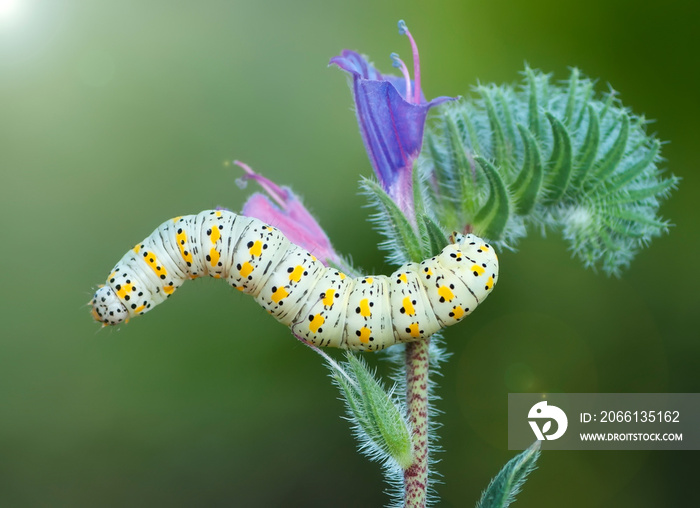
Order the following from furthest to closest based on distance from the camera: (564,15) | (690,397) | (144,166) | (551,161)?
(144,166) < (564,15) < (690,397) < (551,161)

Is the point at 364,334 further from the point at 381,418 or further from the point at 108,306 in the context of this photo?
the point at 108,306

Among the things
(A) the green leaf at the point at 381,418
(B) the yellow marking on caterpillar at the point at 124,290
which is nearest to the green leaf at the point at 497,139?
(A) the green leaf at the point at 381,418

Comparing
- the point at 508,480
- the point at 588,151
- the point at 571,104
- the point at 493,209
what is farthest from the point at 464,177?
the point at 508,480

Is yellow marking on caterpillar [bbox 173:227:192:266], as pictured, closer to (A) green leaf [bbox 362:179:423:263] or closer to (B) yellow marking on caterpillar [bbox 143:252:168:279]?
(B) yellow marking on caterpillar [bbox 143:252:168:279]

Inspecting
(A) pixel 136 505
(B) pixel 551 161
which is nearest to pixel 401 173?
(B) pixel 551 161

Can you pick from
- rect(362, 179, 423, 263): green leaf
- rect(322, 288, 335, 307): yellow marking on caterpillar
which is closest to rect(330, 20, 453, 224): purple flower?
rect(362, 179, 423, 263): green leaf

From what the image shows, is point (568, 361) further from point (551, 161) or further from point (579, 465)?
point (551, 161)
